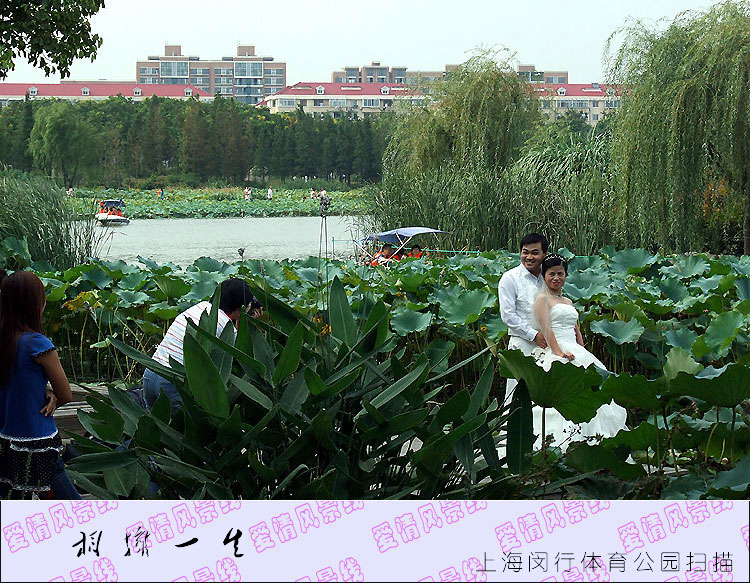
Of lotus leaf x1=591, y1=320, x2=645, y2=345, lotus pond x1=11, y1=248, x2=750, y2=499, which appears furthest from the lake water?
lotus pond x1=11, y1=248, x2=750, y2=499

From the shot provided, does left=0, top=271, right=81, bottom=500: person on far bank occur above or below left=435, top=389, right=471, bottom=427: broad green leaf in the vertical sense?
below

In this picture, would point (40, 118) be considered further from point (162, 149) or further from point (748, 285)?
point (748, 285)

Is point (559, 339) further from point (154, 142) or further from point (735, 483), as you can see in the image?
point (154, 142)

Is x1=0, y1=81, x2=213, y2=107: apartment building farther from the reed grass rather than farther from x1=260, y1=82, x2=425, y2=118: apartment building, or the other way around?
the reed grass

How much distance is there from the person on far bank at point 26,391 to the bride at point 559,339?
2169 mm

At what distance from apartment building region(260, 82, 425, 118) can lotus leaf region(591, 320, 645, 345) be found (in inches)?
4121

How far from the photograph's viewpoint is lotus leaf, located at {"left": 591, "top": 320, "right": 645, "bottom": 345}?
4.65m

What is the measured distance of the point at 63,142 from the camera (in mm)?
50531

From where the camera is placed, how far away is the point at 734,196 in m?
11.6

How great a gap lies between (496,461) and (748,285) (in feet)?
12.3

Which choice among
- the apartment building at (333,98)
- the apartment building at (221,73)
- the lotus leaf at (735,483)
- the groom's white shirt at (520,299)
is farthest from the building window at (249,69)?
the lotus leaf at (735,483)

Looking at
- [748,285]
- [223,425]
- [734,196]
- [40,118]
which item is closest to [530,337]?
[748,285]

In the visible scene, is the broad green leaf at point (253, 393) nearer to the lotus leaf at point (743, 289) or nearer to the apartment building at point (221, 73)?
the lotus leaf at point (743, 289)

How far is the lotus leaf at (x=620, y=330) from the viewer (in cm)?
465
